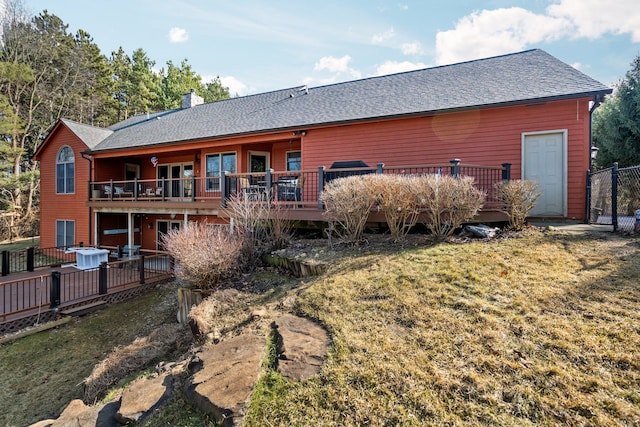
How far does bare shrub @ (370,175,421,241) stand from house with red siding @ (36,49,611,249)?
1019 mm

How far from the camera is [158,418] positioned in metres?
2.76

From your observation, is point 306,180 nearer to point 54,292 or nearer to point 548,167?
point 548,167

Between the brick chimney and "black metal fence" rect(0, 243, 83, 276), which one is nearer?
"black metal fence" rect(0, 243, 83, 276)

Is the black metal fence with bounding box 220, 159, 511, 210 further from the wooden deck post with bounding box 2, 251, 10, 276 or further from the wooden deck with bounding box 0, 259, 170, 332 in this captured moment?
the wooden deck post with bounding box 2, 251, 10, 276

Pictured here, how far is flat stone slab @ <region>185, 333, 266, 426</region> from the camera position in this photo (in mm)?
2561

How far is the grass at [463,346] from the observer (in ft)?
7.42

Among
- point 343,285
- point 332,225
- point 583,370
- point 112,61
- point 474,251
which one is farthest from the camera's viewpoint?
point 112,61

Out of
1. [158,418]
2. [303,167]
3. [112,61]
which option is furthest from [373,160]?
[112,61]

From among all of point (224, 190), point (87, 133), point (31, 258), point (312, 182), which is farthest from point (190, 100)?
point (312, 182)

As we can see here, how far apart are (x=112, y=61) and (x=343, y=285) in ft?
131

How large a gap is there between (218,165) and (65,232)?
9.51 metres

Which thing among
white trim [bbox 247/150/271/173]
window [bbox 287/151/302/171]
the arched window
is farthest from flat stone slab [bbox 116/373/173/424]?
the arched window

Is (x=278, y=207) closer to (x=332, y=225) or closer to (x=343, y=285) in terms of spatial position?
(x=332, y=225)

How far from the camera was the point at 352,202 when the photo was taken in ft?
20.0
